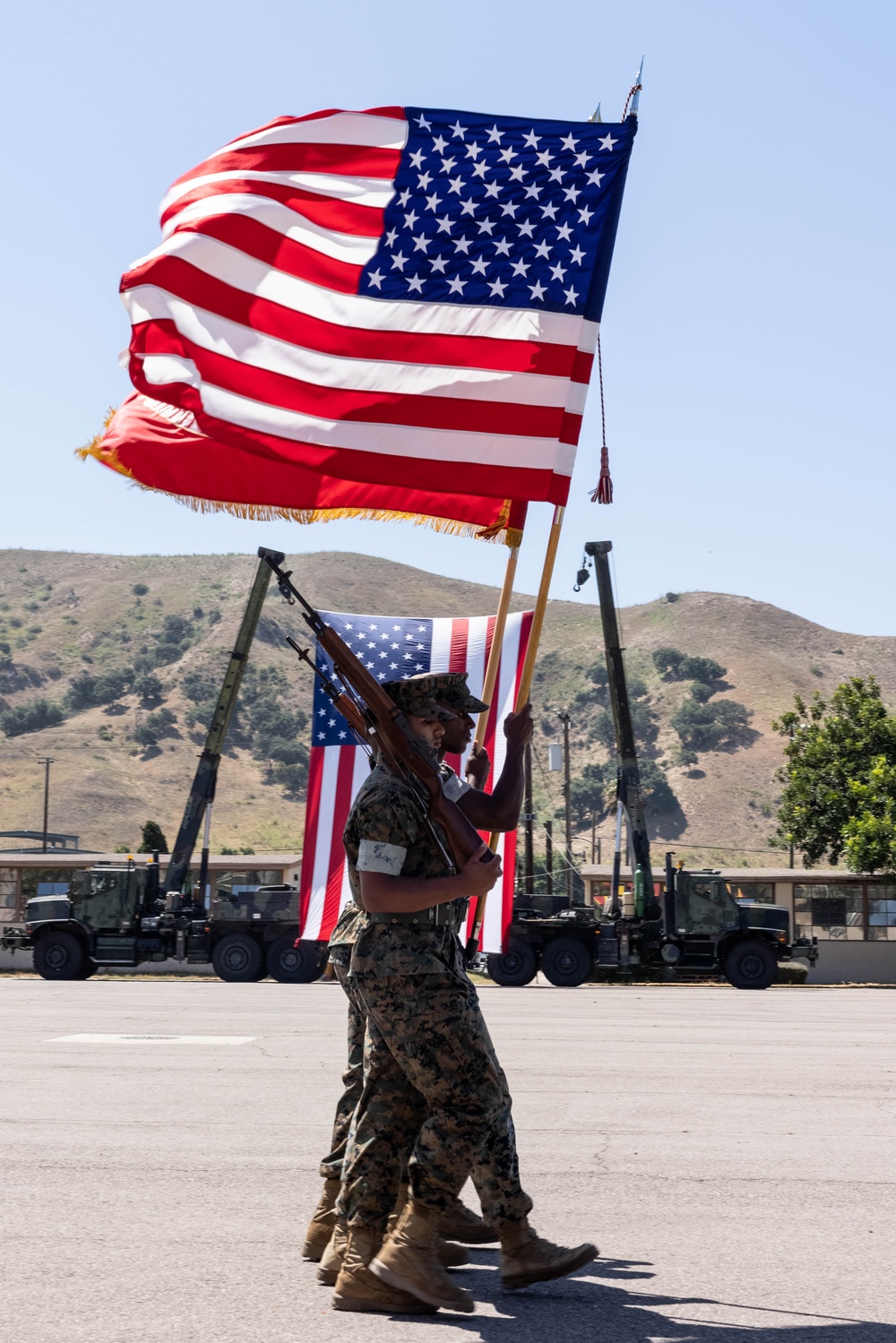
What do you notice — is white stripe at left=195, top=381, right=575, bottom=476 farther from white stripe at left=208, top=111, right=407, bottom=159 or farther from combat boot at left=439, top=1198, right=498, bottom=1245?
combat boot at left=439, top=1198, right=498, bottom=1245

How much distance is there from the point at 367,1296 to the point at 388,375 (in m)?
4.30

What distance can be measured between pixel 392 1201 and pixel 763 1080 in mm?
6336

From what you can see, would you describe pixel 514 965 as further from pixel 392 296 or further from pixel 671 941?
pixel 392 296

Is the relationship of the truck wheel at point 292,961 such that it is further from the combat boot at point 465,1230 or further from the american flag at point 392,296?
the combat boot at point 465,1230

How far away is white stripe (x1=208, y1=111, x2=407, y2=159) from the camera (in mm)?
7738

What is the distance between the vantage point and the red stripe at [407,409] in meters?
7.20

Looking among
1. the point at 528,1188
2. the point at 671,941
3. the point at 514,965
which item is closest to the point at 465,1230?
the point at 528,1188

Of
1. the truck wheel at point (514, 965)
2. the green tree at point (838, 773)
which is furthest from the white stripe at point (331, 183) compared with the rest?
the green tree at point (838, 773)

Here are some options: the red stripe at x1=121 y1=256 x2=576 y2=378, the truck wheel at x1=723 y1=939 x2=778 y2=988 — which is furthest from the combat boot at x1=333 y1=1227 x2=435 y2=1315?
the truck wheel at x1=723 y1=939 x2=778 y2=988

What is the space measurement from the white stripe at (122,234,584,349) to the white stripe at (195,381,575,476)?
55cm

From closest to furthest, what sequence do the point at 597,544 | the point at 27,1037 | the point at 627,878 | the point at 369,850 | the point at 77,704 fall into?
the point at 369,850
the point at 27,1037
the point at 597,544
the point at 627,878
the point at 77,704

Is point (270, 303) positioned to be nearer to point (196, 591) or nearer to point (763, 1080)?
point (763, 1080)

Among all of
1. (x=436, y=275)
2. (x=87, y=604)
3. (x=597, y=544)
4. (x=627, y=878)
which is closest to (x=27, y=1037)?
(x=436, y=275)

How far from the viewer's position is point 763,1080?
1060 cm
